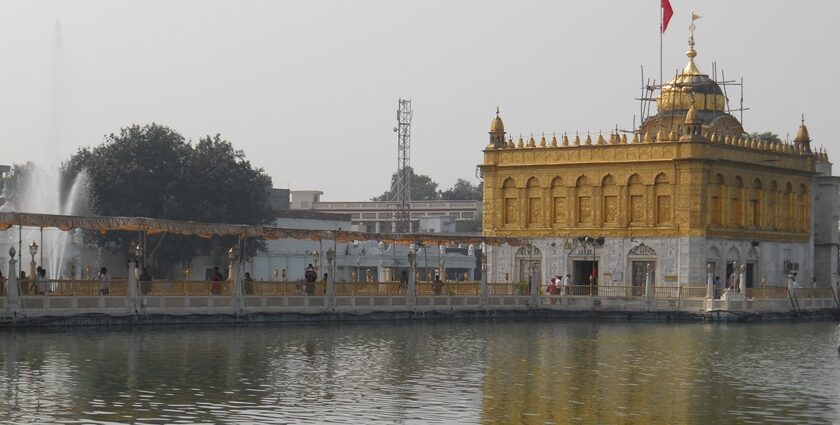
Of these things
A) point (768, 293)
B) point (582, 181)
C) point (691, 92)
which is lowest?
point (768, 293)

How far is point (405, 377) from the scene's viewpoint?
33.4 metres

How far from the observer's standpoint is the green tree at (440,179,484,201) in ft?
610

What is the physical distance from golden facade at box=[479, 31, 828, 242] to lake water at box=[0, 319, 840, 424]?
18284 millimetres

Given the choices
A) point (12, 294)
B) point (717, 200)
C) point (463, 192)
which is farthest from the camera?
point (463, 192)

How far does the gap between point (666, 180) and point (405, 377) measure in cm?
3745

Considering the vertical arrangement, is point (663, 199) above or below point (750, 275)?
above

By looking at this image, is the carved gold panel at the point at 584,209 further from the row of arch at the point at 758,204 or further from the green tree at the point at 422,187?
the green tree at the point at 422,187

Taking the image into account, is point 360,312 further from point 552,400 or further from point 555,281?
point 552,400

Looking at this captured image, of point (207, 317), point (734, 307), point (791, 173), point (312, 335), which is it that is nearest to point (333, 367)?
point (312, 335)

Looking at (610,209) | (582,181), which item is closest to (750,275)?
(610,209)

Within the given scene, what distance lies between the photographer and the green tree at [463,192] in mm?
186000

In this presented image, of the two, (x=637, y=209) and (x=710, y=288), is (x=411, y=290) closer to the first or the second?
(x=710, y=288)

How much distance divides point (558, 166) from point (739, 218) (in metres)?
8.75

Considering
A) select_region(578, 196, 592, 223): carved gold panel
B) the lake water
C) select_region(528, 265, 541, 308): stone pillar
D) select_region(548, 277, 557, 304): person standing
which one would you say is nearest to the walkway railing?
select_region(548, 277, 557, 304): person standing
